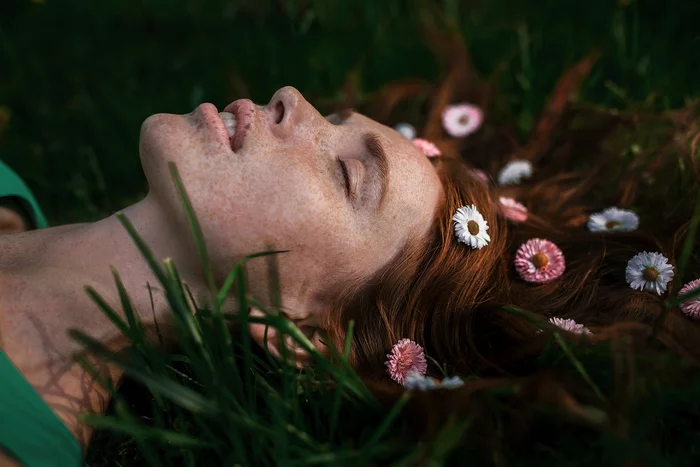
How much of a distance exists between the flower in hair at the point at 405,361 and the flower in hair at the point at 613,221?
3.05 feet

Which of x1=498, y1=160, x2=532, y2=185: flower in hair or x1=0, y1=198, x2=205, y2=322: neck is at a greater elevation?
x1=0, y1=198, x2=205, y2=322: neck

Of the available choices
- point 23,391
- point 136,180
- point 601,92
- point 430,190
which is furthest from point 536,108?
point 23,391

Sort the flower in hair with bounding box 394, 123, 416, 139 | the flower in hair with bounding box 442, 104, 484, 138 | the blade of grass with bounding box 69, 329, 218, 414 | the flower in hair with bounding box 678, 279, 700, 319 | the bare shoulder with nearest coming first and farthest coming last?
the blade of grass with bounding box 69, 329, 218, 414
the bare shoulder
the flower in hair with bounding box 678, 279, 700, 319
the flower in hair with bounding box 394, 123, 416, 139
the flower in hair with bounding box 442, 104, 484, 138

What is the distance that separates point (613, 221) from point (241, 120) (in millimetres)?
1491

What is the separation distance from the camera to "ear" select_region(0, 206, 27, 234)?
2.39m

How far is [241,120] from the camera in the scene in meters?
1.92

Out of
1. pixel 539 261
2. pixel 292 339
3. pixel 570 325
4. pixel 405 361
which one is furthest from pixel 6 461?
pixel 539 261

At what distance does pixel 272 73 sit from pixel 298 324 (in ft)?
6.26

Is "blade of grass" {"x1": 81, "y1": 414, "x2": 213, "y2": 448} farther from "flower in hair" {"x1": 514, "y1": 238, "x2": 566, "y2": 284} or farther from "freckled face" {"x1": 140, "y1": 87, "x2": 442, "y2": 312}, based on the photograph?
"flower in hair" {"x1": 514, "y1": 238, "x2": 566, "y2": 284}

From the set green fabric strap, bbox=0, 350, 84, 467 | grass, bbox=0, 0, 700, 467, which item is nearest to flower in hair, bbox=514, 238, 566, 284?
grass, bbox=0, 0, 700, 467

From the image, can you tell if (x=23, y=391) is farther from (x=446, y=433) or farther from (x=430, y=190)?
(x=430, y=190)

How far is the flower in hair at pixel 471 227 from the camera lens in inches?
82.9

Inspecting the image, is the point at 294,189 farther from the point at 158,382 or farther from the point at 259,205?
the point at 158,382

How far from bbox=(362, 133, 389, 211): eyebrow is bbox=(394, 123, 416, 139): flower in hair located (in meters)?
1.05
